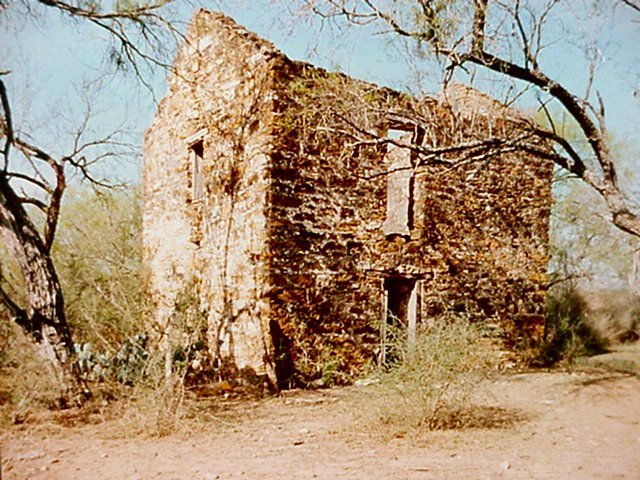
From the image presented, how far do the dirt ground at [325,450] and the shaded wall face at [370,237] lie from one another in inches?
60.2

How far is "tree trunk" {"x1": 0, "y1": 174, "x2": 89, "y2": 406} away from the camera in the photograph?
5.55m

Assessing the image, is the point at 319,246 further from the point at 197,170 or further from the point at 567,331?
the point at 567,331

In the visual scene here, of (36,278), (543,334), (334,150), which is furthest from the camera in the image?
(543,334)

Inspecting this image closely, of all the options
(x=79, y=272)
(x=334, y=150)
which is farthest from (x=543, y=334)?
(x=79, y=272)

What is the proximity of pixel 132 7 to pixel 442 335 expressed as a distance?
16.5 ft

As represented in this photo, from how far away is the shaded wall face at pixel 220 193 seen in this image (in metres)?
7.32

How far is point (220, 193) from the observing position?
828 cm

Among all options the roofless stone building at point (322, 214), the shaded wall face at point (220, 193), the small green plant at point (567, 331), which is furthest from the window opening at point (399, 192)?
the small green plant at point (567, 331)

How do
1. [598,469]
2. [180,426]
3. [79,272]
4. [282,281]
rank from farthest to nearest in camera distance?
1. [79,272]
2. [282,281]
3. [180,426]
4. [598,469]

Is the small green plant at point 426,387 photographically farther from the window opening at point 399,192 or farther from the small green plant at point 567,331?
the small green plant at point 567,331

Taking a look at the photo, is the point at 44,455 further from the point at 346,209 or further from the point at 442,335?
the point at 346,209

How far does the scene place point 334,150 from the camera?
778cm

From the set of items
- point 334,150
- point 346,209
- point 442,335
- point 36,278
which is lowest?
point 442,335

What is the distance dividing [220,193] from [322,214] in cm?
179
